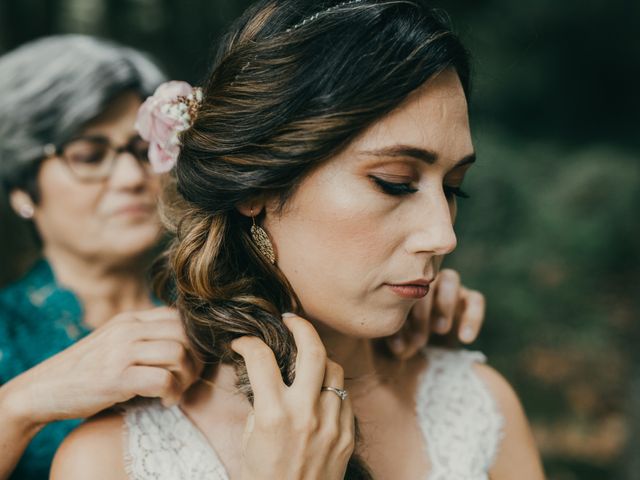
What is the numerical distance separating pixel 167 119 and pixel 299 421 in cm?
79

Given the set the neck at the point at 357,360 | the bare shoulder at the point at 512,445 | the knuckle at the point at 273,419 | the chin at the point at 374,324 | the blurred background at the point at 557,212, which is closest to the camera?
the knuckle at the point at 273,419

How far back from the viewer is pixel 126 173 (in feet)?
8.47

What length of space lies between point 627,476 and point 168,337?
13.5 ft

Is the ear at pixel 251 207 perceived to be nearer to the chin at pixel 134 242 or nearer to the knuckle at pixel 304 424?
the knuckle at pixel 304 424

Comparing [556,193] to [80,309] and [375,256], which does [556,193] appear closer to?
[80,309]

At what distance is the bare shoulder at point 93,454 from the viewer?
4.87ft

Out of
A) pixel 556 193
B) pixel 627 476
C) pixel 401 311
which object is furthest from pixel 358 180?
pixel 556 193

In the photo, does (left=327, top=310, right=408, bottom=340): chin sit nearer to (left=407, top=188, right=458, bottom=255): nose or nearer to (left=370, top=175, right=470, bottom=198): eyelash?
(left=407, top=188, right=458, bottom=255): nose

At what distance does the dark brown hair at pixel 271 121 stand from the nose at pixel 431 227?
8.8 inches

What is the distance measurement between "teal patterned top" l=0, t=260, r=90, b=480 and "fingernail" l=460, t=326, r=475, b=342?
127 cm

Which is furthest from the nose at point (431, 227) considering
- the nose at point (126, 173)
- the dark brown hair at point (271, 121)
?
the nose at point (126, 173)

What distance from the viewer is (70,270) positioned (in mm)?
2758

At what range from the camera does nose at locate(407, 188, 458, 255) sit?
1488 mm

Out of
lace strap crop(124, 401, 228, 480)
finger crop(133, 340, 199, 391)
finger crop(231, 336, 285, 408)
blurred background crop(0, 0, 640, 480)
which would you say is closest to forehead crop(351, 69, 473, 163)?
finger crop(231, 336, 285, 408)
